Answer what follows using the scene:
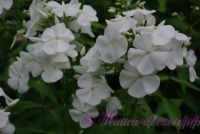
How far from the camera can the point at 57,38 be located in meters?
2.57

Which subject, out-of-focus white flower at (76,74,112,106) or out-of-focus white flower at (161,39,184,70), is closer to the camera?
out-of-focus white flower at (161,39,184,70)

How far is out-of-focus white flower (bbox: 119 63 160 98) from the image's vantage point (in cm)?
234

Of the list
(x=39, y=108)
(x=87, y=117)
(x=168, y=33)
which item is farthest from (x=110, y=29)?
(x=39, y=108)

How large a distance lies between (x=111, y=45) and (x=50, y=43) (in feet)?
1.06

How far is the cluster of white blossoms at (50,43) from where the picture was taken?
2551 millimetres

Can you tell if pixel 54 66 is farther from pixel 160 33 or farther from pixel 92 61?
pixel 160 33

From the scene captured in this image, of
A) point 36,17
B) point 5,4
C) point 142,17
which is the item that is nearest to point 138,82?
point 142,17

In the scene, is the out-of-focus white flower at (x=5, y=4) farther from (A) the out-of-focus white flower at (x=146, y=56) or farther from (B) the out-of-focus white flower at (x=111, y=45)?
(A) the out-of-focus white flower at (x=146, y=56)

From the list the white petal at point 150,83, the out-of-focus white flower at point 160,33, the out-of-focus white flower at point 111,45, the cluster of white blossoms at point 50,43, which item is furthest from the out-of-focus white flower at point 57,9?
the white petal at point 150,83

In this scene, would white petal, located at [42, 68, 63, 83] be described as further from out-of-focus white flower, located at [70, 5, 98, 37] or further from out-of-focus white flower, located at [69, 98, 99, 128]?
out-of-focus white flower, located at [70, 5, 98, 37]

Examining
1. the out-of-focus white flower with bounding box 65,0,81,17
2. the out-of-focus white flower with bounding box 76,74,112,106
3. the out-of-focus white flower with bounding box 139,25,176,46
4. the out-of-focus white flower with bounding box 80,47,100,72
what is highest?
the out-of-focus white flower with bounding box 139,25,176,46

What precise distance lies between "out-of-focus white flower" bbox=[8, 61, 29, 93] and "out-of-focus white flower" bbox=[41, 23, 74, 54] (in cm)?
30

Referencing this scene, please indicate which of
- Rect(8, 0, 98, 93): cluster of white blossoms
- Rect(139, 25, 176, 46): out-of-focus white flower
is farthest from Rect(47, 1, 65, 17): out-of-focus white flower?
Rect(139, 25, 176, 46): out-of-focus white flower

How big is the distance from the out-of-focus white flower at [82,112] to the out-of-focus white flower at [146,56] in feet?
1.17
